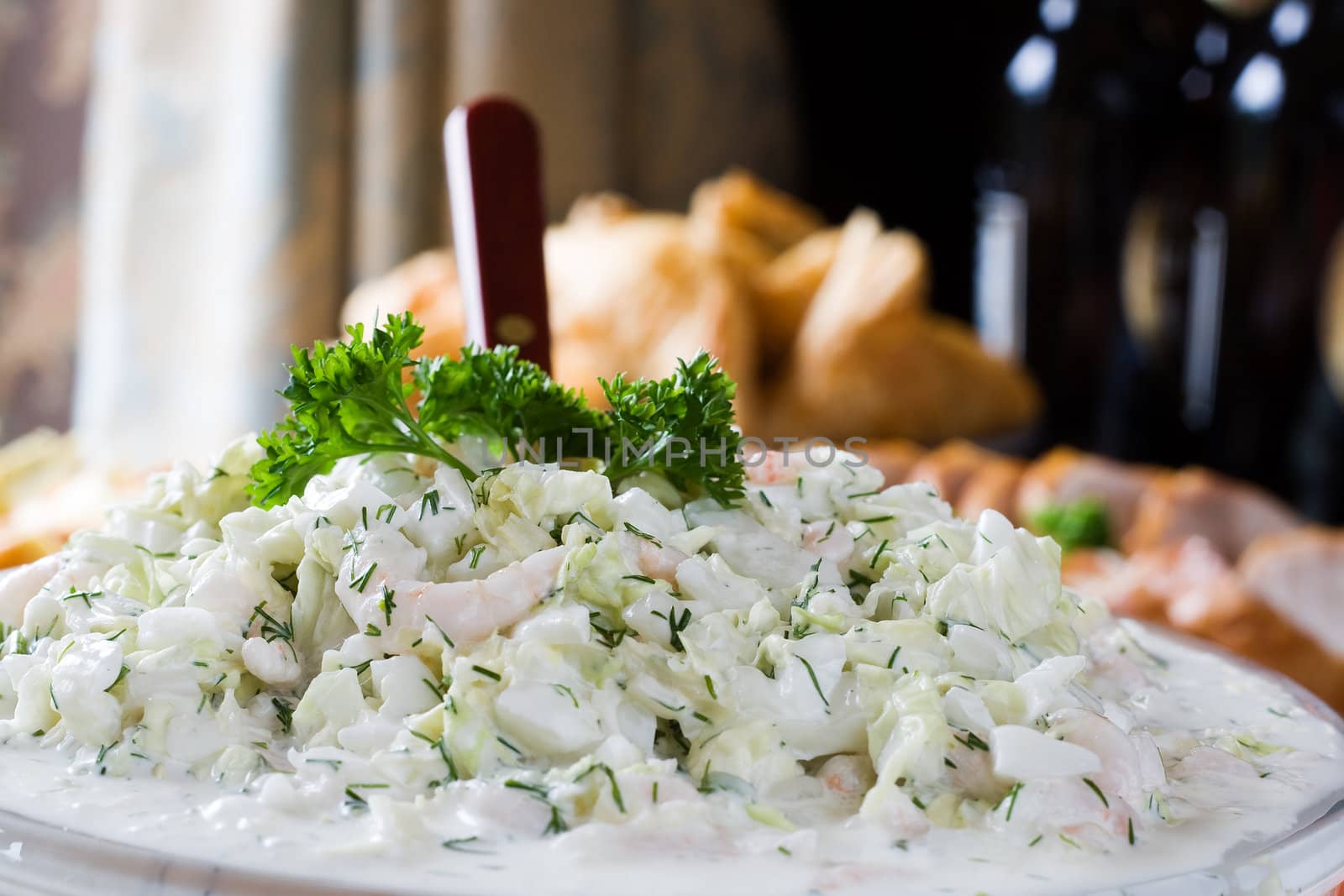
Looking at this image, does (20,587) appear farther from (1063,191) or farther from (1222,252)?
(1222,252)

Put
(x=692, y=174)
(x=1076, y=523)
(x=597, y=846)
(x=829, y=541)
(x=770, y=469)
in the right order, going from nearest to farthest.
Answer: (x=597, y=846) < (x=829, y=541) < (x=770, y=469) < (x=1076, y=523) < (x=692, y=174)

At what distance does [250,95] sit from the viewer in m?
3.59

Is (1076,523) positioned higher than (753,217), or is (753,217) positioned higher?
(753,217)

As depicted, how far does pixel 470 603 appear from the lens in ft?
2.58

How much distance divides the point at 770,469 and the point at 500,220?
0.41m

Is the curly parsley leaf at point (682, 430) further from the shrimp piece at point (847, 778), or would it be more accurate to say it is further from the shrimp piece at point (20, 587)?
the shrimp piece at point (20, 587)

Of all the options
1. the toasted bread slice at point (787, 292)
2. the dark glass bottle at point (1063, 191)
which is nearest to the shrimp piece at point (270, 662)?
the toasted bread slice at point (787, 292)

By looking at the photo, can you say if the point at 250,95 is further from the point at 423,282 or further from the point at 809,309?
the point at 809,309

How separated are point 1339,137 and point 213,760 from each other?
370 cm

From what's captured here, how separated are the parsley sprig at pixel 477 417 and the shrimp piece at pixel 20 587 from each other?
15cm

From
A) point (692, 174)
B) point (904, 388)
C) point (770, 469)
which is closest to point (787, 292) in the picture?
point (904, 388)

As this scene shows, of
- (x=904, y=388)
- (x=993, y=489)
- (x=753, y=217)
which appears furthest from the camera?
(x=753, y=217)

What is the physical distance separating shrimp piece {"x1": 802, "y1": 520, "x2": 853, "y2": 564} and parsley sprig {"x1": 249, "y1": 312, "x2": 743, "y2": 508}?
0.20ft

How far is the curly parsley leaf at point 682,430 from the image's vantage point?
95 centimetres
